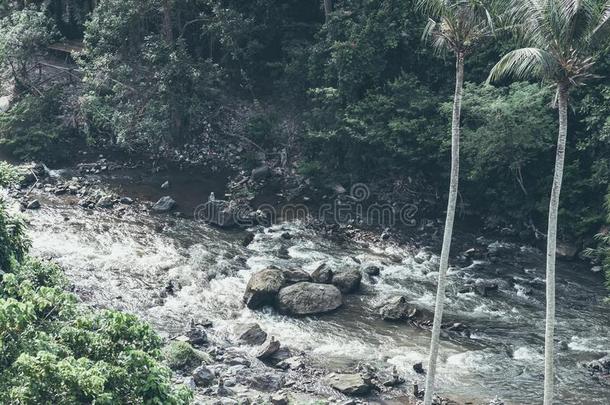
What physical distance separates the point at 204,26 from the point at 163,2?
2682mm

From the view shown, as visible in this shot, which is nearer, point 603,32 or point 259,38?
point 603,32

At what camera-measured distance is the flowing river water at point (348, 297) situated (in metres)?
29.8

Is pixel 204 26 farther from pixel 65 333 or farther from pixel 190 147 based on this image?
pixel 65 333

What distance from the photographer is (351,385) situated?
90.2 feet

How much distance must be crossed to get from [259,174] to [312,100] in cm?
497

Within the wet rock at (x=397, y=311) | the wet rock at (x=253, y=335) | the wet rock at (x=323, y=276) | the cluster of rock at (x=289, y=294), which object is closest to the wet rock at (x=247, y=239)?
the cluster of rock at (x=289, y=294)

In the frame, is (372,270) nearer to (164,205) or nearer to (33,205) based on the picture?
(164,205)

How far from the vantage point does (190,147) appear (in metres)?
49.2

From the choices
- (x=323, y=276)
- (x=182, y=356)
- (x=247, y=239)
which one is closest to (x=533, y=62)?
(x=182, y=356)

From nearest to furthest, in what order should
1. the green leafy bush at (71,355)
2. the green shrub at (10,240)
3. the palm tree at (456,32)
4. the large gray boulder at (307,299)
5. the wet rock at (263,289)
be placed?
the green leafy bush at (71,355) → the palm tree at (456,32) → the green shrub at (10,240) → the large gray boulder at (307,299) → the wet rock at (263,289)

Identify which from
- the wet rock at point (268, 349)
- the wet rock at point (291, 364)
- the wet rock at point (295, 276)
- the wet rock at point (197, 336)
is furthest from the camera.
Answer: the wet rock at point (295, 276)

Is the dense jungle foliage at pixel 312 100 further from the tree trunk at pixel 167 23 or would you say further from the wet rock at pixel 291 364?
the wet rock at pixel 291 364

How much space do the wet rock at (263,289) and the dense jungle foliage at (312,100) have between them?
38.1 ft

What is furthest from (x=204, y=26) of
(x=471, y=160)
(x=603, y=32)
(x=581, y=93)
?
(x=603, y=32)
